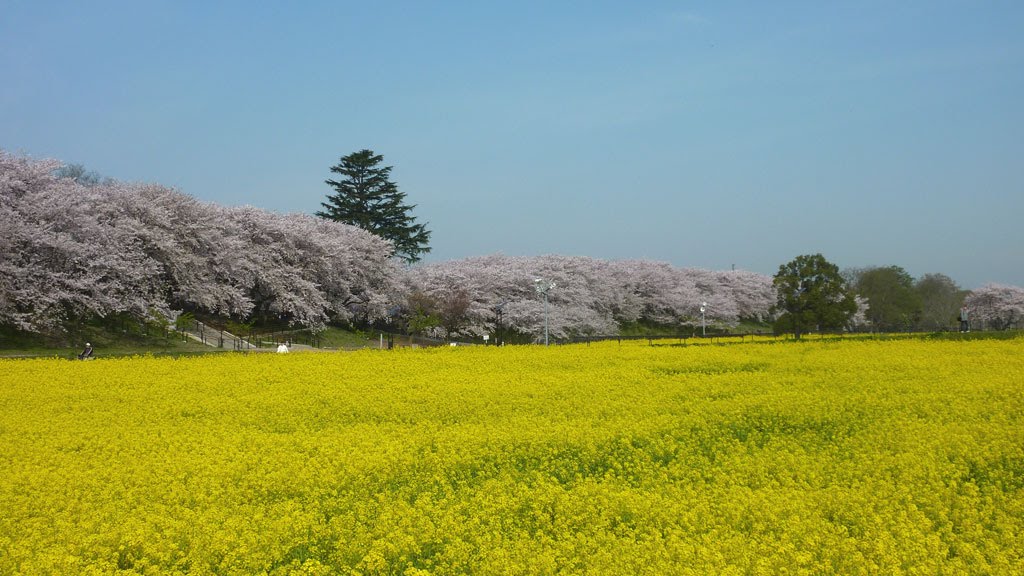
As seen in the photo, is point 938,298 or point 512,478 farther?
point 938,298

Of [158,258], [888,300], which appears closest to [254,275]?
[158,258]

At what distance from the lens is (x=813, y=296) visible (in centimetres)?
5525

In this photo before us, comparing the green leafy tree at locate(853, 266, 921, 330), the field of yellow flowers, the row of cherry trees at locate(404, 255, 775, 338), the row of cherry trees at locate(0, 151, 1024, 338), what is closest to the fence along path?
the row of cherry trees at locate(0, 151, 1024, 338)

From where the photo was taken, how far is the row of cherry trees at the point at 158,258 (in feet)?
105

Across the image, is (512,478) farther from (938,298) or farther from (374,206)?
(938,298)

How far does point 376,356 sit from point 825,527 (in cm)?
1917

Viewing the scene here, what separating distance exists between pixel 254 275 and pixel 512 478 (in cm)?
3921

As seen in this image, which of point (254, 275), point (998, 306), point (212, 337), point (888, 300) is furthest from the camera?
point (998, 306)

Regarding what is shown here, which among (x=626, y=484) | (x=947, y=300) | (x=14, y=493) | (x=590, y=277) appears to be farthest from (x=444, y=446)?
(x=947, y=300)

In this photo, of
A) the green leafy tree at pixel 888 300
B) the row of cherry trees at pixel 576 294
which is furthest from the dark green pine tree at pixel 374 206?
the green leafy tree at pixel 888 300

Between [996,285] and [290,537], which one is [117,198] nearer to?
[290,537]

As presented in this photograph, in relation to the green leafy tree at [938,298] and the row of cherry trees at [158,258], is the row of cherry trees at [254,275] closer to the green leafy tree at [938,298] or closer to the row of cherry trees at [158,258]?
the row of cherry trees at [158,258]

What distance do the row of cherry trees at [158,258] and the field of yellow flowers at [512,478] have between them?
16572 millimetres

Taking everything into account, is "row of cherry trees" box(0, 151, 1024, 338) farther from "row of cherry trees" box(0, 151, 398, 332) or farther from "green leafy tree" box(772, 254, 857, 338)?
"green leafy tree" box(772, 254, 857, 338)
